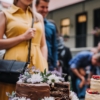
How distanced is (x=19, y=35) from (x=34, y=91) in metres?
0.99

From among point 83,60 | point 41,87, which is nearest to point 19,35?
point 41,87

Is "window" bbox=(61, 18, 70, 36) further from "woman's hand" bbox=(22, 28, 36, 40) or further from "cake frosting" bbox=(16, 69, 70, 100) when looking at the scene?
"cake frosting" bbox=(16, 69, 70, 100)

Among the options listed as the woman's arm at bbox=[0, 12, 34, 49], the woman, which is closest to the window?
the woman

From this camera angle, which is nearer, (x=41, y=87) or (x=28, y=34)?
(x=41, y=87)

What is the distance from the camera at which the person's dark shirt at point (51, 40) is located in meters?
4.37

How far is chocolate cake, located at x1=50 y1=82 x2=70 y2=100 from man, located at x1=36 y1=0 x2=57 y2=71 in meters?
1.77

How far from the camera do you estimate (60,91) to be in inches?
103

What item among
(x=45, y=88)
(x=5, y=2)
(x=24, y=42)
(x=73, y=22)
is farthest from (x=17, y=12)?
(x=73, y=22)

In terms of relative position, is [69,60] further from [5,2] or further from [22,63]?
[22,63]

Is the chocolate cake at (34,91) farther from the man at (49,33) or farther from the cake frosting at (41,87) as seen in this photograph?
the man at (49,33)

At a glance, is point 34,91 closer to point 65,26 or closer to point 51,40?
point 51,40

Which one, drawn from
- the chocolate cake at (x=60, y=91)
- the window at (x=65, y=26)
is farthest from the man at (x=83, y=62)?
the window at (x=65, y=26)

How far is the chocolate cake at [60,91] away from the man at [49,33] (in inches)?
69.8

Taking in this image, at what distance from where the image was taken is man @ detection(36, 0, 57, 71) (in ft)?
13.9
